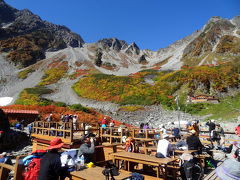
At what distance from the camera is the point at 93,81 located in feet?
170

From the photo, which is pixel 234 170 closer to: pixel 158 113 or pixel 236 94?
pixel 158 113

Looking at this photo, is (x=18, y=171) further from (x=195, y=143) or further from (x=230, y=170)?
(x=195, y=143)

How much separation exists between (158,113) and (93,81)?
26.5m

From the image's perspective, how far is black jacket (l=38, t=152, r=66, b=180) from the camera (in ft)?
11.7

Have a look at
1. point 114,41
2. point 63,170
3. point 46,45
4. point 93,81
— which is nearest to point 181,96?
point 93,81

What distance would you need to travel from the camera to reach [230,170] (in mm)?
1844

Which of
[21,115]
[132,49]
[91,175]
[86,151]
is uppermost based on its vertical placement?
[132,49]

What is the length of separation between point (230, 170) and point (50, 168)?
3.18 meters

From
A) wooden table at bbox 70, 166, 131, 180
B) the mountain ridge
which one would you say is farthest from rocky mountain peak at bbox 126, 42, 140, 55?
wooden table at bbox 70, 166, 131, 180

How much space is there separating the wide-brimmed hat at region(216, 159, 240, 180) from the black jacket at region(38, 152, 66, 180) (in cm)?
302

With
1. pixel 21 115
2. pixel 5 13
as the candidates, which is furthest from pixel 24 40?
pixel 21 115

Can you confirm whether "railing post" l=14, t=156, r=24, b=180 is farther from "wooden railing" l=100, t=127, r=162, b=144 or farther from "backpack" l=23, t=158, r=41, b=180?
"wooden railing" l=100, t=127, r=162, b=144

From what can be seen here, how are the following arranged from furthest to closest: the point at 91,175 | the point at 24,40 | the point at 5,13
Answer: the point at 5,13 → the point at 24,40 → the point at 91,175

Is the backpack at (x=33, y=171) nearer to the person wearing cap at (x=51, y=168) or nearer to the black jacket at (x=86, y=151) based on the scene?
the person wearing cap at (x=51, y=168)
